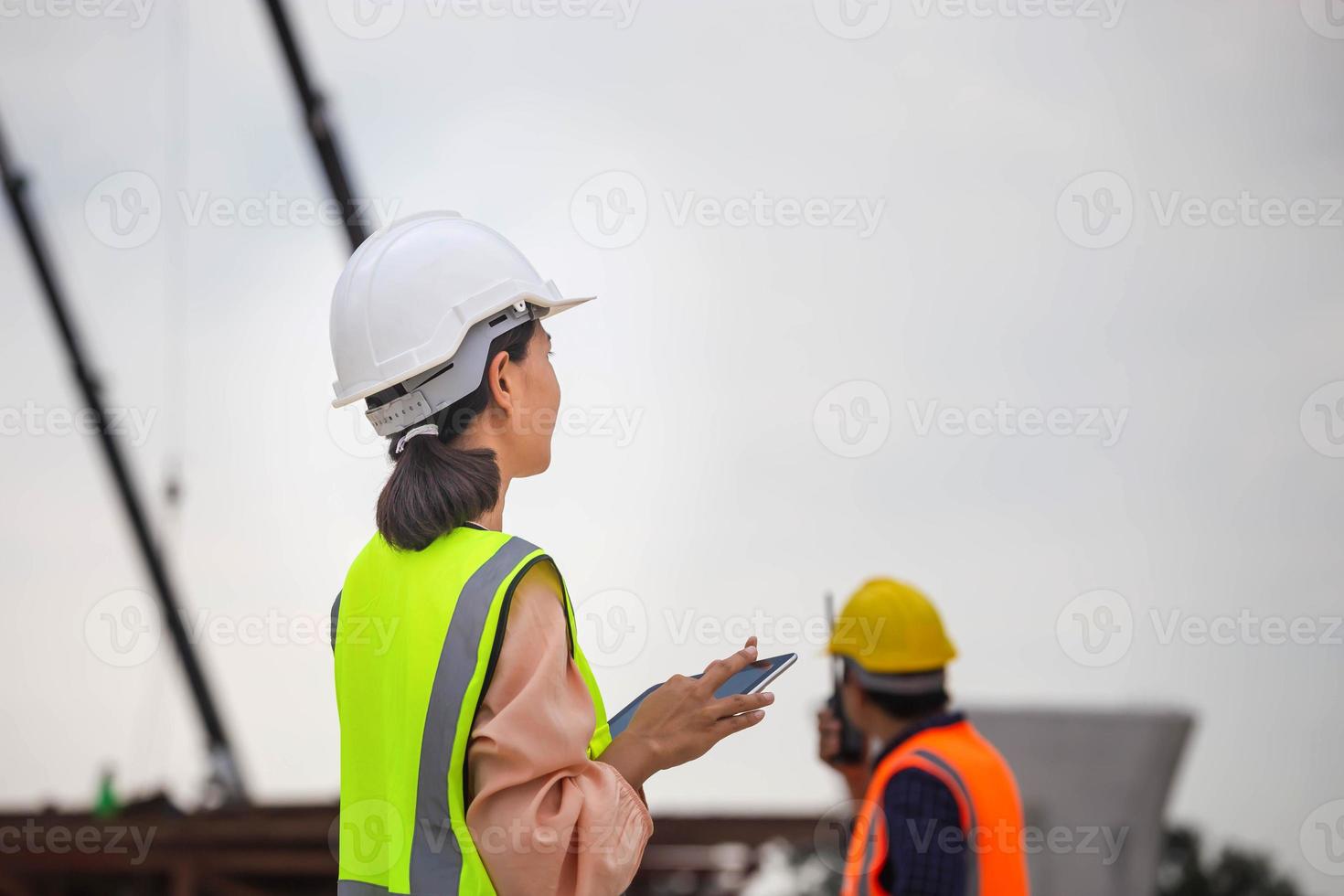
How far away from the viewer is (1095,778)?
6.41 meters

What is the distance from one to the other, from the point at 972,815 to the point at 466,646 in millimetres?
1641

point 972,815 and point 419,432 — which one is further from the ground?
point 419,432

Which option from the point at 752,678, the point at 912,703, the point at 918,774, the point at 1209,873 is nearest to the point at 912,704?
the point at 912,703

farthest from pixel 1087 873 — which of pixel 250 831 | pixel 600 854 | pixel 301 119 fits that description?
pixel 301 119

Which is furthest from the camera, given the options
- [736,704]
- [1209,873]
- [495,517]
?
[1209,873]

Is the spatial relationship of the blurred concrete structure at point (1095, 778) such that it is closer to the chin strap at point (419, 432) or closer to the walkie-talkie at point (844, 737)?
the walkie-talkie at point (844, 737)

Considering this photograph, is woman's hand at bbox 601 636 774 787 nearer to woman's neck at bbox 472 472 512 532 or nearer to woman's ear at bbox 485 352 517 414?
woman's neck at bbox 472 472 512 532

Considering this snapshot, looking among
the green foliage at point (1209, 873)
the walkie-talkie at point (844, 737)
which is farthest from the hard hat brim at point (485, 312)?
the green foliage at point (1209, 873)

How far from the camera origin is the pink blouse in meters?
1.71

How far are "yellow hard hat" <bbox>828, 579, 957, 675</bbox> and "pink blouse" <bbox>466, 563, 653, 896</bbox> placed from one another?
176cm

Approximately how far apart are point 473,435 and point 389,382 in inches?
6.7

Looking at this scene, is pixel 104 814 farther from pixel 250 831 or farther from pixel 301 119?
pixel 301 119

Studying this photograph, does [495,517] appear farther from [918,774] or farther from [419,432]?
[918,774]

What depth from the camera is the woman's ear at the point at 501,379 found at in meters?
2.07
